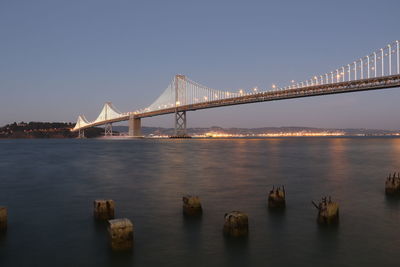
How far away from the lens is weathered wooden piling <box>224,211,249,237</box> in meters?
6.32

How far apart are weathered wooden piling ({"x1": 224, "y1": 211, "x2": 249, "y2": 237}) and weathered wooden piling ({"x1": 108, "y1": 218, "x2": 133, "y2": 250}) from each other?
1.76m

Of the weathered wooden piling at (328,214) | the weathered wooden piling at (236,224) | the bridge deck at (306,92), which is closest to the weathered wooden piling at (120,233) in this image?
the weathered wooden piling at (236,224)

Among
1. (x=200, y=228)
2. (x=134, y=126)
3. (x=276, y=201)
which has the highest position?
(x=134, y=126)

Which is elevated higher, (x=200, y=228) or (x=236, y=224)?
(x=236, y=224)

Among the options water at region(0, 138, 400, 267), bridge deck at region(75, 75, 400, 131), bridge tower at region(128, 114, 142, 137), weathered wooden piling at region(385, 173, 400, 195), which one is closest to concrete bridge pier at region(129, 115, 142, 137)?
bridge tower at region(128, 114, 142, 137)

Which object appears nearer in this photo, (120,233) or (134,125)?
(120,233)

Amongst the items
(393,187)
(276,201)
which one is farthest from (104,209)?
(393,187)

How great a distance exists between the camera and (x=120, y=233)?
5594 millimetres

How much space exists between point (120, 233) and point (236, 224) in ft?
6.63

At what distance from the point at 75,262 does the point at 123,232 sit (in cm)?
84

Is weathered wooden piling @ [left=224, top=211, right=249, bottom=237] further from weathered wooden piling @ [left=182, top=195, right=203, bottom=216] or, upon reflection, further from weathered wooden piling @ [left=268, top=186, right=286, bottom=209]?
weathered wooden piling @ [left=268, top=186, right=286, bottom=209]

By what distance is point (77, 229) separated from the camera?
7160 mm

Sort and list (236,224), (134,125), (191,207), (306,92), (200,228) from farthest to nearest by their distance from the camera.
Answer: (134,125) < (306,92) < (191,207) < (200,228) < (236,224)

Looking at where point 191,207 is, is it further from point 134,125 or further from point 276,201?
point 134,125
